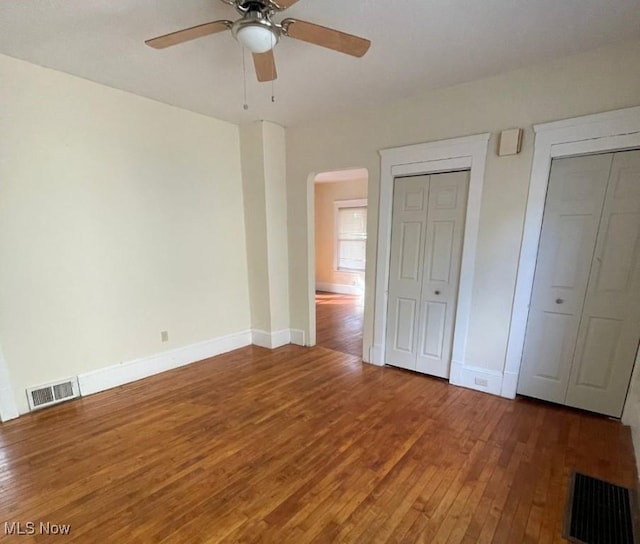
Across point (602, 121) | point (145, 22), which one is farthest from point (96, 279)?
point (602, 121)

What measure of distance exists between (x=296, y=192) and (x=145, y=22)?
2.22 metres

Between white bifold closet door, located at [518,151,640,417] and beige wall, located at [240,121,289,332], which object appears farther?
beige wall, located at [240,121,289,332]

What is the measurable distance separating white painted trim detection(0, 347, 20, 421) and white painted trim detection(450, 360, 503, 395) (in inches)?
149

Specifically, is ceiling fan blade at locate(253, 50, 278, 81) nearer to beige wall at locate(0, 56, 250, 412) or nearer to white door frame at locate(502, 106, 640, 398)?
beige wall at locate(0, 56, 250, 412)

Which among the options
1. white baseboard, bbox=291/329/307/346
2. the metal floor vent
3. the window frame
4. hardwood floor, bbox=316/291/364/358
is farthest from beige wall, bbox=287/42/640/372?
the window frame

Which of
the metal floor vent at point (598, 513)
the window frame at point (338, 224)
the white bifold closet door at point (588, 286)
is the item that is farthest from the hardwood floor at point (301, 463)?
the window frame at point (338, 224)

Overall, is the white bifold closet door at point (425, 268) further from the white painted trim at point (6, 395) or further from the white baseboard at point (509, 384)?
the white painted trim at point (6, 395)

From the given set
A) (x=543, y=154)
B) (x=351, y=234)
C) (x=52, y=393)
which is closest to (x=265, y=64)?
(x=543, y=154)

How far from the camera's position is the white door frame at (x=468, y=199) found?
2.73 metres

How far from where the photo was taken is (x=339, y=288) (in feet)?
25.6

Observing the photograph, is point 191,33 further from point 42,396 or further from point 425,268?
point 42,396

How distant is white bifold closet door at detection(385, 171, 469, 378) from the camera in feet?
9.64

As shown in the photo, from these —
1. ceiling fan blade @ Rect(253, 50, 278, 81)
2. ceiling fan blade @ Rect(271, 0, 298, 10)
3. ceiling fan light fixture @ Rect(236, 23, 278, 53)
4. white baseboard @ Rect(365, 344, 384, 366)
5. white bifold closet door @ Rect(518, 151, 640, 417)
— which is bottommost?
white baseboard @ Rect(365, 344, 384, 366)

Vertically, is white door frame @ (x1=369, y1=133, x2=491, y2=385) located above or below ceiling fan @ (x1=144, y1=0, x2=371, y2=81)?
below
